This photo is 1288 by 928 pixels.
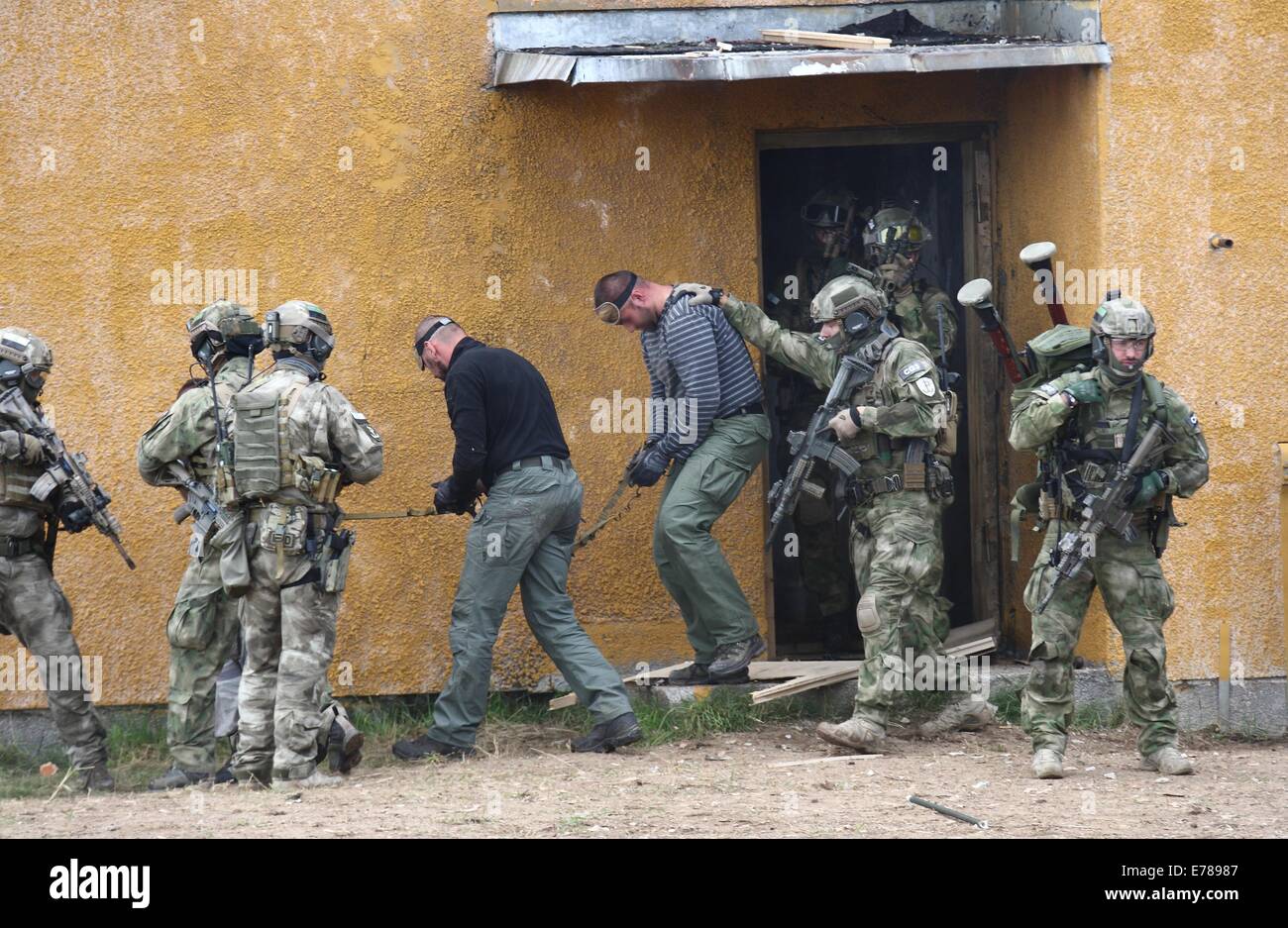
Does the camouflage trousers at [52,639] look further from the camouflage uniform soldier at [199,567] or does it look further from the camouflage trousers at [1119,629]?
the camouflage trousers at [1119,629]

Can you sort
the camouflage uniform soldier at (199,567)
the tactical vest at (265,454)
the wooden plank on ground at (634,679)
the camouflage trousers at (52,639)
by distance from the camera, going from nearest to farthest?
the tactical vest at (265,454), the camouflage uniform soldier at (199,567), the camouflage trousers at (52,639), the wooden plank on ground at (634,679)

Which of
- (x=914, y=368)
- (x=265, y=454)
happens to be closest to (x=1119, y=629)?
(x=914, y=368)

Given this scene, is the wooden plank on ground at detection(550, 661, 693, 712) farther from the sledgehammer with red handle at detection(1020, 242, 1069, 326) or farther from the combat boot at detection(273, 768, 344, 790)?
the sledgehammer with red handle at detection(1020, 242, 1069, 326)

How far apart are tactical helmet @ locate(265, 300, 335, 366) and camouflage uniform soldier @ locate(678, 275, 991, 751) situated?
7.12 ft

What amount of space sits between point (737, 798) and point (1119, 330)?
7.61 ft

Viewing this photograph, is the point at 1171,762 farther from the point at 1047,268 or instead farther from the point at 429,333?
the point at 429,333

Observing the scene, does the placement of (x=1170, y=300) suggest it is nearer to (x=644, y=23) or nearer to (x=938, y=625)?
(x=938, y=625)

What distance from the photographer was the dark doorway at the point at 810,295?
927 centimetres

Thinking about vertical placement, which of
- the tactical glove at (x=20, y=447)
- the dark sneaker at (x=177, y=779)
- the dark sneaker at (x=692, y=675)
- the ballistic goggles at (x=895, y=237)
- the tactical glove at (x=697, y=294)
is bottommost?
the dark sneaker at (x=177, y=779)

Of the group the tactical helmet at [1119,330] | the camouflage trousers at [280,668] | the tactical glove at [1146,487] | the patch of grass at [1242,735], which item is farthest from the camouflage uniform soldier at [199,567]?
the patch of grass at [1242,735]

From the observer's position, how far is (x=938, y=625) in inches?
304

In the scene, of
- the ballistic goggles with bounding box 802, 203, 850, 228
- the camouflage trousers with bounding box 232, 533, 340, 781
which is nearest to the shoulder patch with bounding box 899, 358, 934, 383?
the ballistic goggles with bounding box 802, 203, 850, 228

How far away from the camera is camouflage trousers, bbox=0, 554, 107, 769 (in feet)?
23.3

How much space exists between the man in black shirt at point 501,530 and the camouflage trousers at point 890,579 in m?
1.06
